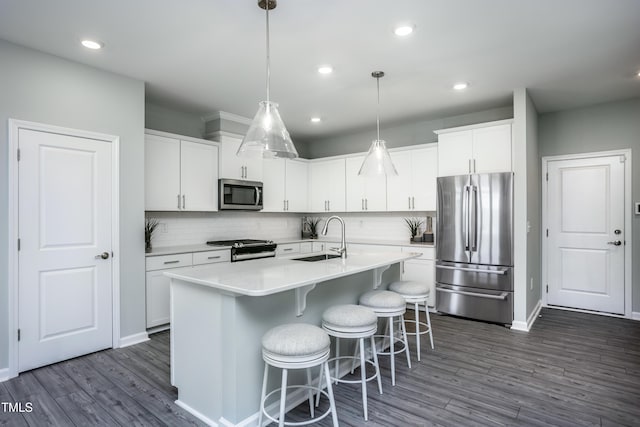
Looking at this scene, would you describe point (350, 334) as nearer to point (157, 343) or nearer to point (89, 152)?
point (157, 343)

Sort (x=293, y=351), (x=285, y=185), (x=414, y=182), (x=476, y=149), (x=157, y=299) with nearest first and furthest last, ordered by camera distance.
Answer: (x=293, y=351) < (x=157, y=299) < (x=476, y=149) < (x=414, y=182) < (x=285, y=185)

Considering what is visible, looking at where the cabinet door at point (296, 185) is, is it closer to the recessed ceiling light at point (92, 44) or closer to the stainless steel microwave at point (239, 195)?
the stainless steel microwave at point (239, 195)

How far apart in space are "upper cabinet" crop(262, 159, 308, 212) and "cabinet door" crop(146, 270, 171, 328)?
203 cm

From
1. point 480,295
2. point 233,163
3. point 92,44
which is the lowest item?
point 480,295

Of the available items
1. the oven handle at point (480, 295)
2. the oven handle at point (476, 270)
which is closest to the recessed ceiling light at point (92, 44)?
the oven handle at point (476, 270)

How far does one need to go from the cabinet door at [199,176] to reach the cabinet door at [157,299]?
0.98 meters

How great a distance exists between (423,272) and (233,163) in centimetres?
299

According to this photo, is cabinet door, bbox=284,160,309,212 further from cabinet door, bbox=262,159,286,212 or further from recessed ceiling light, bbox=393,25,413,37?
recessed ceiling light, bbox=393,25,413,37

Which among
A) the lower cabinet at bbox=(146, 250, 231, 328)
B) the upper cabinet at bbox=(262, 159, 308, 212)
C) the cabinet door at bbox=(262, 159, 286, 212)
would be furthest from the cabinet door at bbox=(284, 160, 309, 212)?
the lower cabinet at bbox=(146, 250, 231, 328)

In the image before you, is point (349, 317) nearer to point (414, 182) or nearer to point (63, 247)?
point (63, 247)

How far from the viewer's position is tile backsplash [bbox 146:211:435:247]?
15.2 feet

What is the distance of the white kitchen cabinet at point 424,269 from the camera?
468 cm

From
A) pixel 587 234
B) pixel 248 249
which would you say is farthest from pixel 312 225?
pixel 587 234

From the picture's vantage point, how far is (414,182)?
5098 millimetres
